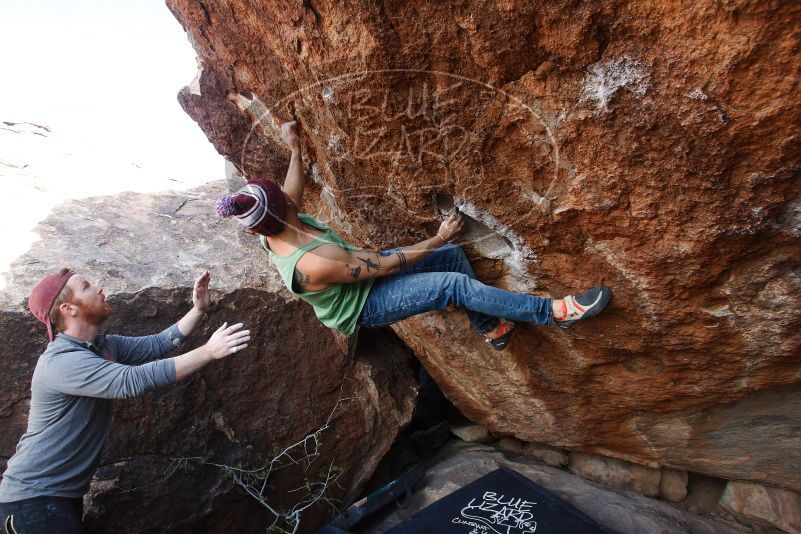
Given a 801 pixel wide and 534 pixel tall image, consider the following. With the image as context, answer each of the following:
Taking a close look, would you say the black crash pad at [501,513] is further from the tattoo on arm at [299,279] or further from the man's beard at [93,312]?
the man's beard at [93,312]

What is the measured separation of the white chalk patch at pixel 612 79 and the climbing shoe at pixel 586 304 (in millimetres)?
874

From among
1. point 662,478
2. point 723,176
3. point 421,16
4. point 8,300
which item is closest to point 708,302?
point 723,176

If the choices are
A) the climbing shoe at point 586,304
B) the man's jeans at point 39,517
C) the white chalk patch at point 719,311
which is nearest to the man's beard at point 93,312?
the man's jeans at point 39,517

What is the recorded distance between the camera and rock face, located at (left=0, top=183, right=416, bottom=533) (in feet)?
9.78

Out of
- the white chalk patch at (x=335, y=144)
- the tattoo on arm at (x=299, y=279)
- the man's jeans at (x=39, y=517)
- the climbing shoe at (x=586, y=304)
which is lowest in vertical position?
the man's jeans at (x=39, y=517)

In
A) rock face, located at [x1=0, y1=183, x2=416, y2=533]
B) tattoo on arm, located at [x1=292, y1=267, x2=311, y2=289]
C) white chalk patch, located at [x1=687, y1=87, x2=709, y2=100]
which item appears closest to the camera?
white chalk patch, located at [x1=687, y1=87, x2=709, y2=100]

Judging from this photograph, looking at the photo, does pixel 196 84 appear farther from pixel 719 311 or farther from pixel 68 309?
pixel 719 311

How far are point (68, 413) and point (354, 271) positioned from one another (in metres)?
1.44

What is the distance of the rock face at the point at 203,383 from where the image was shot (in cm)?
298

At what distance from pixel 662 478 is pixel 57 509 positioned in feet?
13.0

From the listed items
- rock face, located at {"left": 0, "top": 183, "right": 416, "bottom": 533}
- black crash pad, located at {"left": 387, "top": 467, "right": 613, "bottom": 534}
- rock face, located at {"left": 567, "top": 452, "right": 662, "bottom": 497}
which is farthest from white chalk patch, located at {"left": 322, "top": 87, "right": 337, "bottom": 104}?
rock face, located at {"left": 567, "top": 452, "right": 662, "bottom": 497}

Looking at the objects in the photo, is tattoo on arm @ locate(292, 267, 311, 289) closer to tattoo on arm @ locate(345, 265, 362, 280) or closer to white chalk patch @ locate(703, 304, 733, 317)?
tattoo on arm @ locate(345, 265, 362, 280)

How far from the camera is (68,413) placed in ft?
7.50

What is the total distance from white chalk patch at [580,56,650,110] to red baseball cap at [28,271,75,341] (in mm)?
2385
